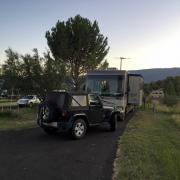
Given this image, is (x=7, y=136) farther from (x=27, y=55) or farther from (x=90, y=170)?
(x=27, y=55)

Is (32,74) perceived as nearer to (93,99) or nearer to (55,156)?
(93,99)

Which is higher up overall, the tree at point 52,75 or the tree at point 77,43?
the tree at point 77,43

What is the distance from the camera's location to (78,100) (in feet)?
34.8

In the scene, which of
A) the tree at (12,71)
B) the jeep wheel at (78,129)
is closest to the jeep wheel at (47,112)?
the jeep wheel at (78,129)

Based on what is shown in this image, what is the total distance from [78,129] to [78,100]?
1.08 m

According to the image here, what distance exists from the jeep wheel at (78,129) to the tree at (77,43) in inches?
810

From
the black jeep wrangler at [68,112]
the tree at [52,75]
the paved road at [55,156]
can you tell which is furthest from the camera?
the tree at [52,75]

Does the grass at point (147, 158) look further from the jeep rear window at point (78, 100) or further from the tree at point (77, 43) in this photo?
the tree at point (77, 43)

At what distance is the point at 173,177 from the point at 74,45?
27.6 m

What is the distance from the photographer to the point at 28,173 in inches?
241

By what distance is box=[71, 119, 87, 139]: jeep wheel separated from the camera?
404 inches

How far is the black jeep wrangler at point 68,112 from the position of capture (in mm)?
10094

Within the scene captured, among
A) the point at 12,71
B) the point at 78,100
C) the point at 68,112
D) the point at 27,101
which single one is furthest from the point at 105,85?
the point at 27,101

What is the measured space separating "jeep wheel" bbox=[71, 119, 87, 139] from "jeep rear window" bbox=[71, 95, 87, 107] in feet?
1.99
